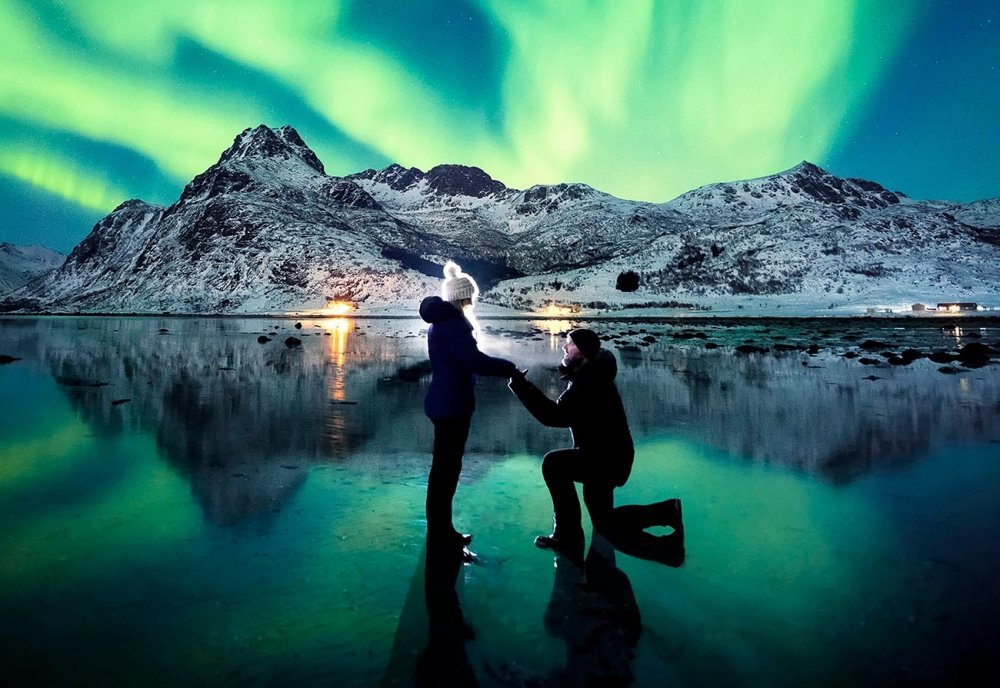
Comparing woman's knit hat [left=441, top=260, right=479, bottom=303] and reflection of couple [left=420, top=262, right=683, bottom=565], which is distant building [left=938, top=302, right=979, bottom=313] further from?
woman's knit hat [left=441, top=260, right=479, bottom=303]

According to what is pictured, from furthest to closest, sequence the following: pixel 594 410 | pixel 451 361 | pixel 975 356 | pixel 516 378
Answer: pixel 975 356
pixel 594 410
pixel 516 378
pixel 451 361

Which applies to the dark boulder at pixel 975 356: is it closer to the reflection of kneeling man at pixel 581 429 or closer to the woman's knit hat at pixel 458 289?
the reflection of kneeling man at pixel 581 429

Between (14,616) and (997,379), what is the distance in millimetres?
25993

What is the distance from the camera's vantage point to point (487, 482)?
27.8 feet

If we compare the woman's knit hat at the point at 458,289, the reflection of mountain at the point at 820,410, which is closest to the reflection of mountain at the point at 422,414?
the reflection of mountain at the point at 820,410

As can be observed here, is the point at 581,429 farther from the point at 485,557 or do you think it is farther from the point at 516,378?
the point at 485,557

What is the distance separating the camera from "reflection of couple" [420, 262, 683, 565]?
18.9ft

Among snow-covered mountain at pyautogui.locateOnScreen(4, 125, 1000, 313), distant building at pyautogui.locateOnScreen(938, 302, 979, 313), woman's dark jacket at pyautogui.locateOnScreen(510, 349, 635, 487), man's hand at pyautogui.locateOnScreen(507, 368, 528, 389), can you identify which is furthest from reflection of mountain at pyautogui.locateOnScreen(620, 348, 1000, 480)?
snow-covered mountain at pyautogui.locateOnScreen(4, 125, 1000, 313)

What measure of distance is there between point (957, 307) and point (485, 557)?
404 ft

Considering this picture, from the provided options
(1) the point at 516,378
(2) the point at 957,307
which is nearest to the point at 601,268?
(2) the point at 957,307

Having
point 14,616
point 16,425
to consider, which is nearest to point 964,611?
point 14,616

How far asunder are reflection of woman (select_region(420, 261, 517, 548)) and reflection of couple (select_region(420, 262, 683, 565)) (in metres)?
0.01

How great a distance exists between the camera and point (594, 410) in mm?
6160

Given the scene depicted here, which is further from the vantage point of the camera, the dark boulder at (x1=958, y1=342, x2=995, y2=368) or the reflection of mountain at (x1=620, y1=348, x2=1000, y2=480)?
the dark boulder at (x1=958, y1=342, x2=995, y2=368)
